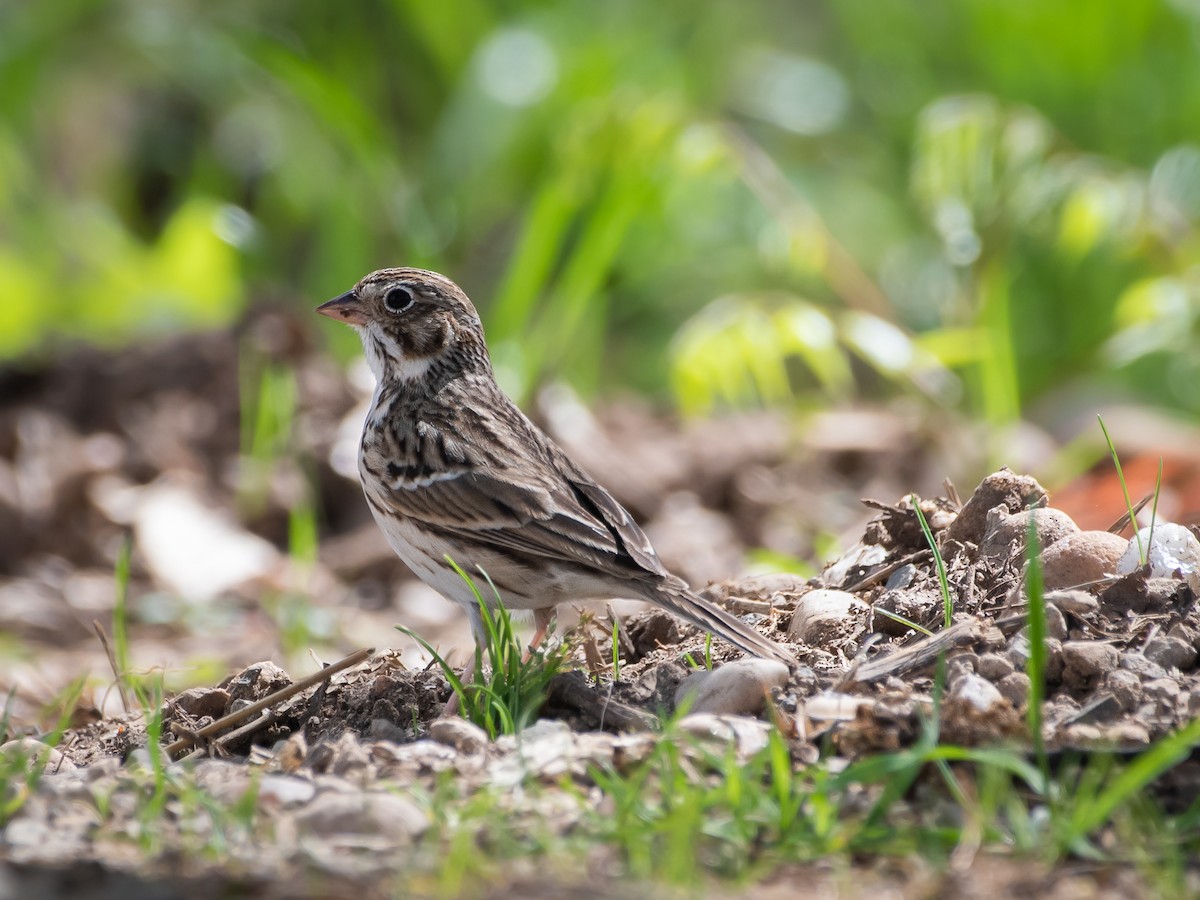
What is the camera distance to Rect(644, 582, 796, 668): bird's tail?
3.73m

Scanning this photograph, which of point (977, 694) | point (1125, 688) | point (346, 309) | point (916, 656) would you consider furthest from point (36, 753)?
point (1125, 688)

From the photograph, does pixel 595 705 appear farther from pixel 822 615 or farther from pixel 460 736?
pixel 822 615

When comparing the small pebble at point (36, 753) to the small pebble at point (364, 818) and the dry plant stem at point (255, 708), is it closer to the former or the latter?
A: the dry plant stem at point (255, 708)

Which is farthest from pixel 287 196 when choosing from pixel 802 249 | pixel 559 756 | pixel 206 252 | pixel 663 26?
pixel 559 756

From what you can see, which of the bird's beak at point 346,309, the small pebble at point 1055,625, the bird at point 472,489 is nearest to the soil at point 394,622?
the small pebble at point 1055,625

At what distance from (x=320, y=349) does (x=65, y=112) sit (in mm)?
5721

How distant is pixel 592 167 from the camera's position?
8062 millimetres

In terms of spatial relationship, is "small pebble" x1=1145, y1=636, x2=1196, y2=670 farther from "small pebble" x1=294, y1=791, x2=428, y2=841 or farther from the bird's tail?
"small pebble" x1=294, y1=791, x2=428, y2=841

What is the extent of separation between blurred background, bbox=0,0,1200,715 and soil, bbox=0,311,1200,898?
0.04 metres

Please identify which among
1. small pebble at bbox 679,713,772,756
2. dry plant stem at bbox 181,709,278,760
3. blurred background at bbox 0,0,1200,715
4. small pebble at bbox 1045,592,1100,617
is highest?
blurred background at bbox 0,0,1200,715

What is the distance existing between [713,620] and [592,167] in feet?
15.3

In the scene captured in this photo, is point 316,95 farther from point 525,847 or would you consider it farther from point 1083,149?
point 525,847

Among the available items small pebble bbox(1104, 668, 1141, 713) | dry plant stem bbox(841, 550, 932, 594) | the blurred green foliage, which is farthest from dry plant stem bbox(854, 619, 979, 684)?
the blurred green foliage

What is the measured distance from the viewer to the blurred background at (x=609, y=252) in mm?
6969
